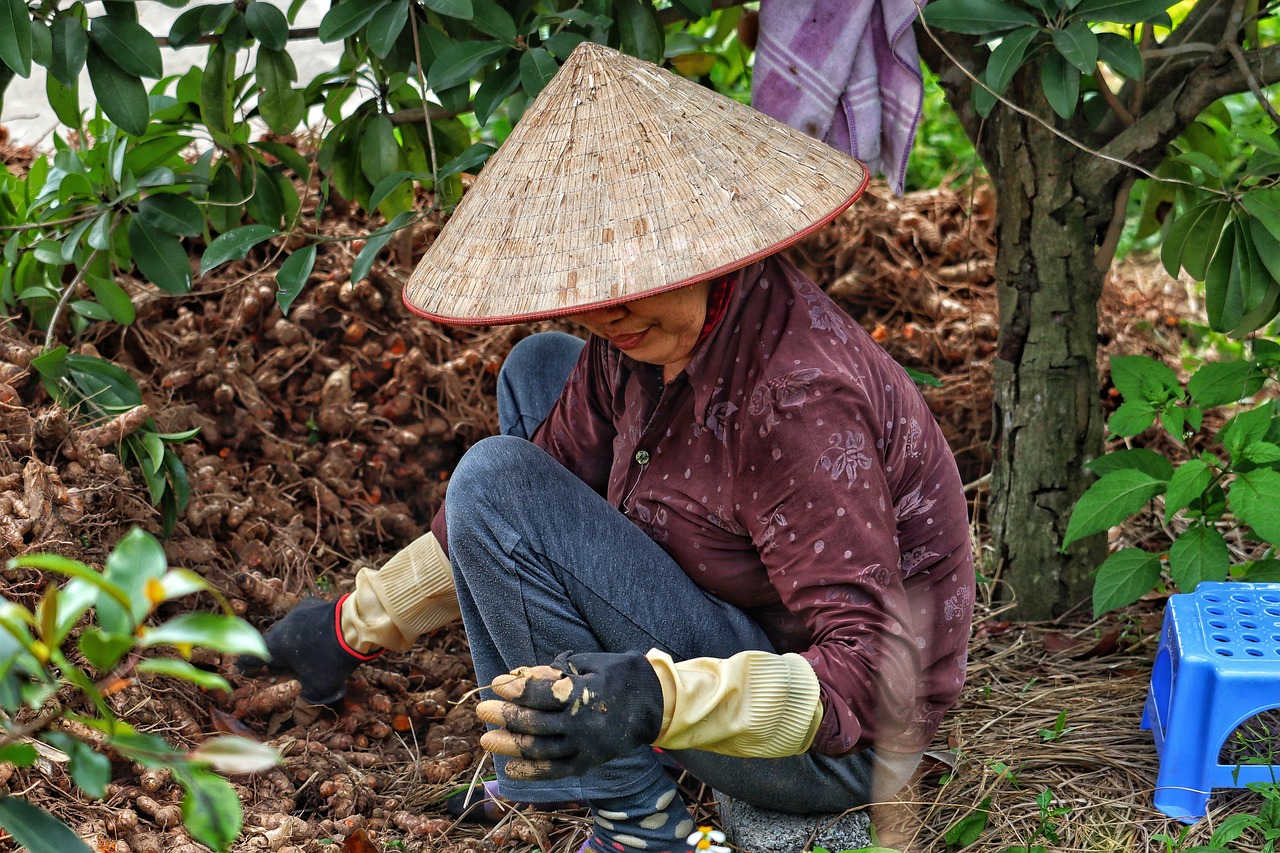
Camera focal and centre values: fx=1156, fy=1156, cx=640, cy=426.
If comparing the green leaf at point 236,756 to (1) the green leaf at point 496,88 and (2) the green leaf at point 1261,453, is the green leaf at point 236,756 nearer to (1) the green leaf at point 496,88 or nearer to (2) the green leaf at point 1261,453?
(1) the green leaf at point 496,88

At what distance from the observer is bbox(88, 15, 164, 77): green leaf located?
67.4 inches

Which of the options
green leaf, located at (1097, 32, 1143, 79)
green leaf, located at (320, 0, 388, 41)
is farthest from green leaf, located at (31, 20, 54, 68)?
green leaf, located at (1097, 32, 1143, 79)

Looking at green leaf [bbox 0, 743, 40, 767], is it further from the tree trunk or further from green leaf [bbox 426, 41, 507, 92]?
the tree trunk

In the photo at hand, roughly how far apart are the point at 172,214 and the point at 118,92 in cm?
23

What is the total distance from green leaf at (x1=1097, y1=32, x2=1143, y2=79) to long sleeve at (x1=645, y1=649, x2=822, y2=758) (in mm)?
1027

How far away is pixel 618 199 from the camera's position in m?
1.27

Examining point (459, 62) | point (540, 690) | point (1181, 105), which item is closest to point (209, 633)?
point (540, 690)

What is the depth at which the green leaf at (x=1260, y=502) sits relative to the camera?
166 cm

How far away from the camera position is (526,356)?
1.91 metres

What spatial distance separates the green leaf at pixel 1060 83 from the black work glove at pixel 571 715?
1.06 m

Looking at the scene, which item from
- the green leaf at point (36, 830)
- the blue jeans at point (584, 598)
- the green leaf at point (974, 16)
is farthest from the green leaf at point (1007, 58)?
the green leaf at point (36, 830)

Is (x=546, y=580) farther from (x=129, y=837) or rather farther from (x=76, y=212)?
(x=76, y=212)

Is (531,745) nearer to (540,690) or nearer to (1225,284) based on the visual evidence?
(540,690)

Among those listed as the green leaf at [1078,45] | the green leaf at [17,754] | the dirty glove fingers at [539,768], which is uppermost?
the green leaf at [1078,45]
